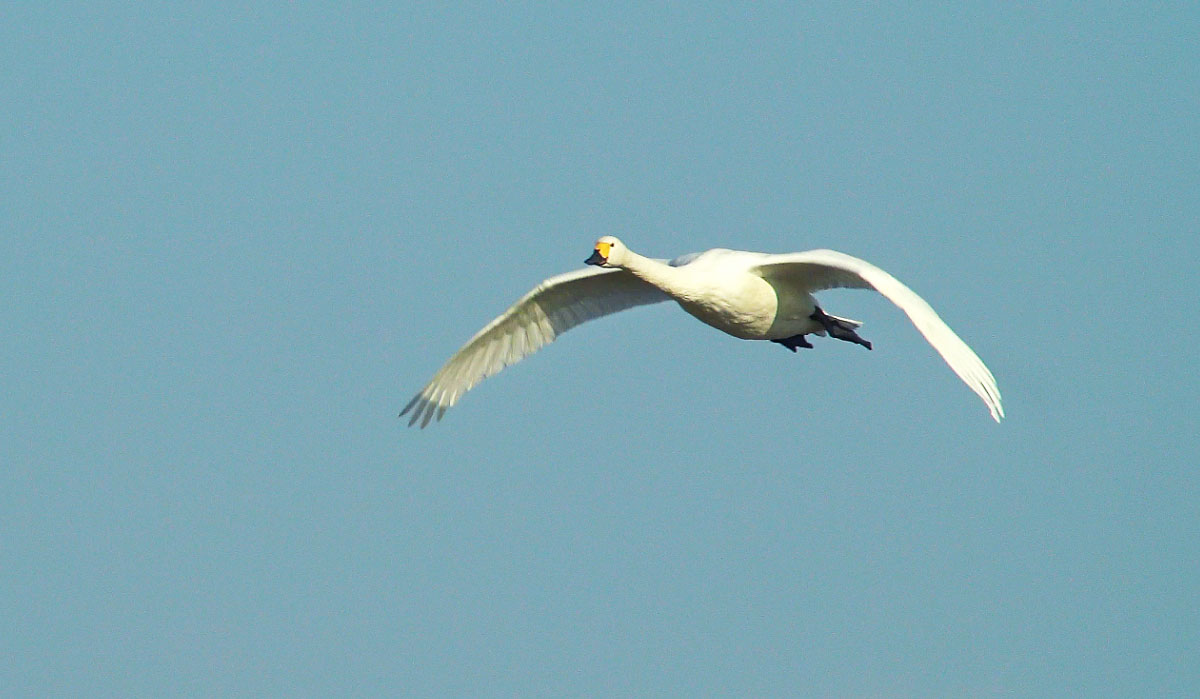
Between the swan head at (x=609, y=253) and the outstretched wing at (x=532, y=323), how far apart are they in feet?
6.03

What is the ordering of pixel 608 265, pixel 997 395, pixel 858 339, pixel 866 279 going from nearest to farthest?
pixel 997 395 < pixel 866 279 < pixel 608 265 < pixel 858 339

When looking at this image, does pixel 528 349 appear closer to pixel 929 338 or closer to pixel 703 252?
pixel 703 252

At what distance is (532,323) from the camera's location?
29.6 m

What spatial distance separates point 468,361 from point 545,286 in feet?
7.40

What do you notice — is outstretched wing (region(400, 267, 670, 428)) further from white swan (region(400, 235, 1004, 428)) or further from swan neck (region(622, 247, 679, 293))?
swan neck (region(622, 247, 679, 293))

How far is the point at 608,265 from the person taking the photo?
26.1 m

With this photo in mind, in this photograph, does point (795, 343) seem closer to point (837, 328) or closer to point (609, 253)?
point (837, 328)

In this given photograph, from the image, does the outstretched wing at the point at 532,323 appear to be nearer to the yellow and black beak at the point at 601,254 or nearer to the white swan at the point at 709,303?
the white swan at the point at 709,303

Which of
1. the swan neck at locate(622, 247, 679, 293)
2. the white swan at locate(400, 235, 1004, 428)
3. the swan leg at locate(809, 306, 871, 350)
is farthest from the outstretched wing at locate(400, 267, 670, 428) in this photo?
the swan leg at locate(809, 306, 871, 350)

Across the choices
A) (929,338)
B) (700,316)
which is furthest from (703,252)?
(929,338)

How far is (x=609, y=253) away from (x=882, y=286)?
12.8 ft

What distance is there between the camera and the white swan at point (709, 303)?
23594 millimetres

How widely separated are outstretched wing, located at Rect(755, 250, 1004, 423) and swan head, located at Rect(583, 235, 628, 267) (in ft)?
6.12

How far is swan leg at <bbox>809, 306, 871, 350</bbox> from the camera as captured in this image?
27.7 m
